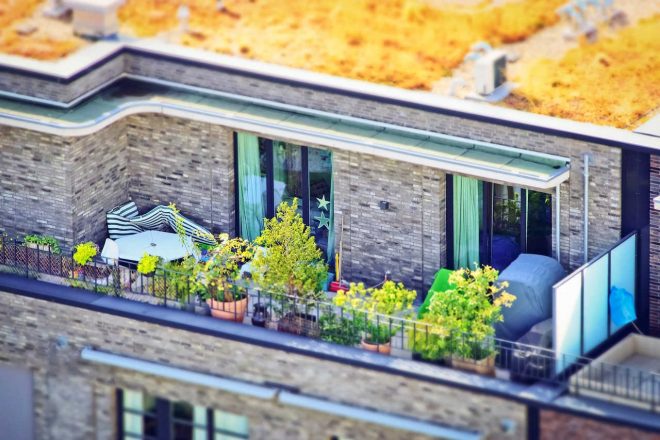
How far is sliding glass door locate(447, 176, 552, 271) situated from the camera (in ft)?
164

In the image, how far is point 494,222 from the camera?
1984 inches

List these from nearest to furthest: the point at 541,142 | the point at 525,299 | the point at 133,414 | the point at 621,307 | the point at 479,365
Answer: the point at 479,365, the point at 621,307, the point at 525,299, the point at 541,142, the point at 133,414

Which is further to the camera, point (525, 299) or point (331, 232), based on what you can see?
point (331, 232)

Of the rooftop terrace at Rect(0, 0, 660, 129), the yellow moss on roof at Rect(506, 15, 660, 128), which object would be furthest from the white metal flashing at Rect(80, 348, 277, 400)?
the yellow moss on roof at Rect(506, 15, 660, 128)

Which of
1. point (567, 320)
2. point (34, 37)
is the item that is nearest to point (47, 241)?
point (567, 320)

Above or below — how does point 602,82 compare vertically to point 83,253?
above

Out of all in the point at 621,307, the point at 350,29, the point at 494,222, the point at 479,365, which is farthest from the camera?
the point at 350,29

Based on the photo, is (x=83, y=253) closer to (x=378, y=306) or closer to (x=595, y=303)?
(x=378, y=306)

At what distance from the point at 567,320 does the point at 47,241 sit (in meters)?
12.4

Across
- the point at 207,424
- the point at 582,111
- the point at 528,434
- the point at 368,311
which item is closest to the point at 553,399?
the point at 528,434

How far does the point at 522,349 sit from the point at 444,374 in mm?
1931

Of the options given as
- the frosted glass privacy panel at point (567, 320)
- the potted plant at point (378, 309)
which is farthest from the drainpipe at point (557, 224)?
the potted plant at point (378, 309)

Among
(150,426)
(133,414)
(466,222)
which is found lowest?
(150,426)

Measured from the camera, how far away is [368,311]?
4812cm
